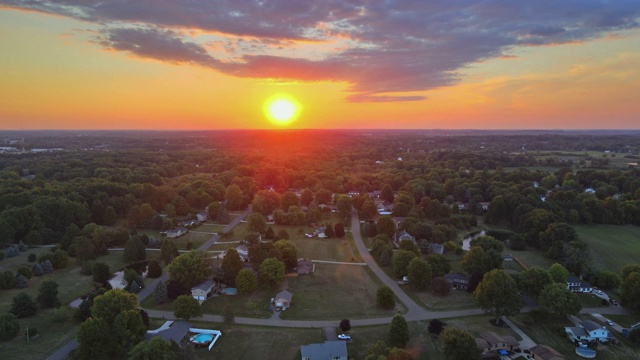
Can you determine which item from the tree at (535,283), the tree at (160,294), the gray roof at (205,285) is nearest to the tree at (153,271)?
the tree at (160,294)

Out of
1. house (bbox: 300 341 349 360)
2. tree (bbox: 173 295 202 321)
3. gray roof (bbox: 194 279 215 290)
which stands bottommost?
house (bbox: 300 341 349 360)

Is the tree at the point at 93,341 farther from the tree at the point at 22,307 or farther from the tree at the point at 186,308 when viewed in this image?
the tree at the point at 22,307

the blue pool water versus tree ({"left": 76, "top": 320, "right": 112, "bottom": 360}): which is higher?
tree ({"left": 76, "top": 320, "right": 112, "bottom": 360})

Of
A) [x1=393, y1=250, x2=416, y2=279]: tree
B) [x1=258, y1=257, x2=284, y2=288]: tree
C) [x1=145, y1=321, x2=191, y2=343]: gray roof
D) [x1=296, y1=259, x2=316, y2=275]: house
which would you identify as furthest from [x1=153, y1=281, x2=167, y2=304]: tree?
[x1=393, y1=250, x2=416, y2=279]: tree

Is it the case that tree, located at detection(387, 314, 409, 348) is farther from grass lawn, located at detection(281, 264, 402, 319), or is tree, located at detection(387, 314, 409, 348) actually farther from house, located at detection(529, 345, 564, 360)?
house, located at detection(529, 345, 564, 360)

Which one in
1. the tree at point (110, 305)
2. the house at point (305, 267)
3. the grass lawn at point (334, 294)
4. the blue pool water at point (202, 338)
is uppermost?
the tree at point (110, 305)

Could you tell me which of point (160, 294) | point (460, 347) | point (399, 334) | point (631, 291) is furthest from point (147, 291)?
point (631, 291)

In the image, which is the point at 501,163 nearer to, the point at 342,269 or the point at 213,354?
the point at 342,269
